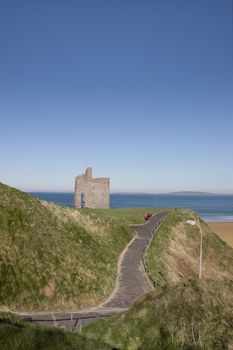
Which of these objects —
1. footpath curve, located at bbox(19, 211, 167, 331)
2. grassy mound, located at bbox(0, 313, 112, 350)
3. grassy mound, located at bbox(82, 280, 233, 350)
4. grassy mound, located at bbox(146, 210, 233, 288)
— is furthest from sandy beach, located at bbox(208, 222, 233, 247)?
grassy mound, located at bbox(0, 313, 112, 350)

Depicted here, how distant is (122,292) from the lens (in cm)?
2958

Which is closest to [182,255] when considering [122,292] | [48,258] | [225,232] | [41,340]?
[122,292]

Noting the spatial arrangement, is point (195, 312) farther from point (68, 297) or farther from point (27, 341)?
point (68, 297)

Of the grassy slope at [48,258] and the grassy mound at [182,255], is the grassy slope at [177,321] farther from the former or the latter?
the grassy mound at [182,255]

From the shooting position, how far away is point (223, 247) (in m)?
55.6

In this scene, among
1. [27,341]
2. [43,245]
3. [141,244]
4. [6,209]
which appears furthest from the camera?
[141,244]

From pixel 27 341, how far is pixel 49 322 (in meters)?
13.5

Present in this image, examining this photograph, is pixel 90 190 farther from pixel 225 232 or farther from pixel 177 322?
pixel 177 322

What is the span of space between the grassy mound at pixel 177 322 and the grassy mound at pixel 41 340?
101 inches

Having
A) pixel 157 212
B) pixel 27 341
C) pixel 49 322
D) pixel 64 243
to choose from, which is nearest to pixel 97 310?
pixel 49 322

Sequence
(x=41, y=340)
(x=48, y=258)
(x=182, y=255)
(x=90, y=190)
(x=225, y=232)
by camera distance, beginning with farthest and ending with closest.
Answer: (x=225, y=232) → (x=90, y=190) → (x=182, y=255) → (x=48, y=258) → (x=41, y=340)

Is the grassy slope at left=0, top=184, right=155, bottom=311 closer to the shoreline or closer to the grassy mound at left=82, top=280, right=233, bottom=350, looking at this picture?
the grassy mound at left=82, top=280, right=233, bottom=350

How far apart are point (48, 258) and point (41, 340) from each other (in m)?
20.3

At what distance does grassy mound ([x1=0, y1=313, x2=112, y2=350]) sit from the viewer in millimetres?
9070
